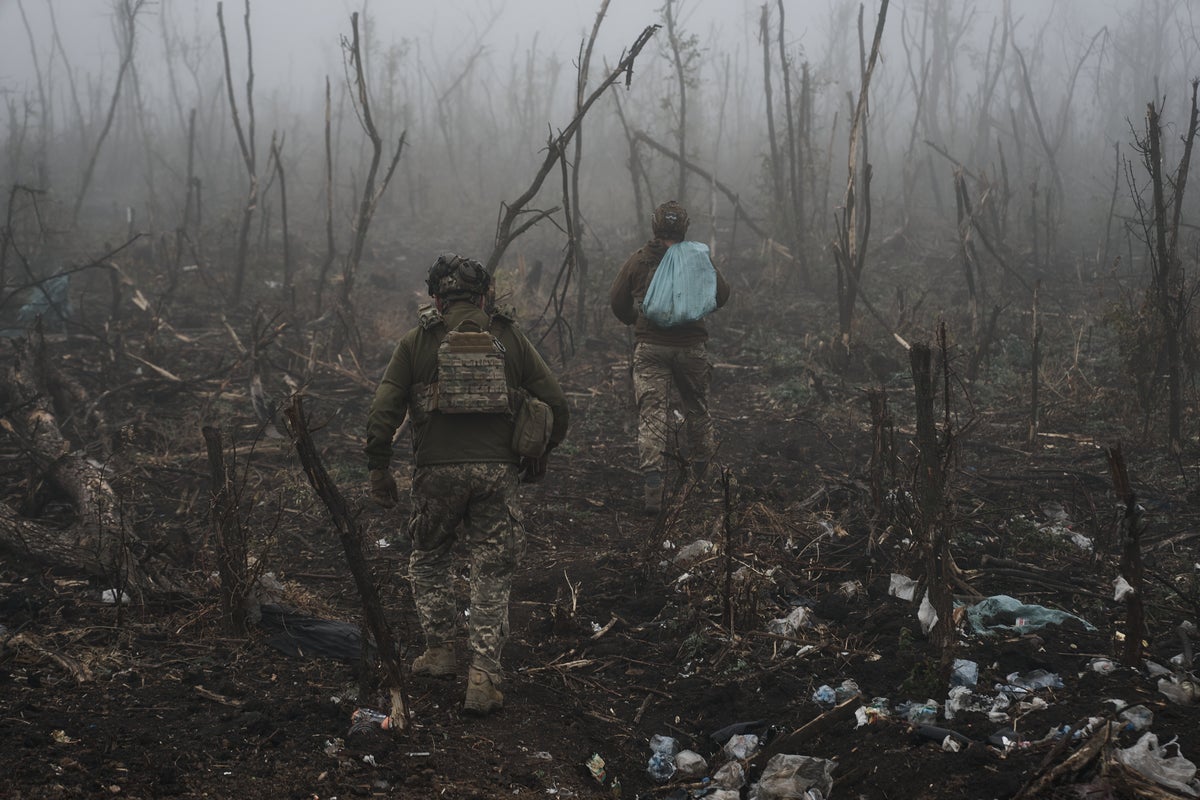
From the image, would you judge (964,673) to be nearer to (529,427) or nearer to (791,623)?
(791,623)

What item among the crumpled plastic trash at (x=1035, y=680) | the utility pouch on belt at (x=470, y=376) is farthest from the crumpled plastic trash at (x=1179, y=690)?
the utility pouch on belt at (x=470, y=376)

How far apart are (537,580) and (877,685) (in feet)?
6.81

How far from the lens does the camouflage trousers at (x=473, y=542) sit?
3.48 metres

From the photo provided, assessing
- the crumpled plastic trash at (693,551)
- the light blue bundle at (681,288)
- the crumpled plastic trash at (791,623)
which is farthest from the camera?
the light blue bundle at (681,288)

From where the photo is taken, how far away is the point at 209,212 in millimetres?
19016

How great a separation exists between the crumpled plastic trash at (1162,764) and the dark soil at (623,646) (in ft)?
0.31

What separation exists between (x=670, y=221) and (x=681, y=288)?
0.46 metres

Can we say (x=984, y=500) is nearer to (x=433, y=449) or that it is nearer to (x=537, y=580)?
(x=537, y=580)

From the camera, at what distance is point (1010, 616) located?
3943 mm

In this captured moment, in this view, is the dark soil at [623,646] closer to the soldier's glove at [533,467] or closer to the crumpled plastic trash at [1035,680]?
the crumpled plastic trash at [1035,680]

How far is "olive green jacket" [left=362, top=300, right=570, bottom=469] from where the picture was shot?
3.47 metres

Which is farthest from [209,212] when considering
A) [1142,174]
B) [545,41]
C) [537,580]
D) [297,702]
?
[545,41]

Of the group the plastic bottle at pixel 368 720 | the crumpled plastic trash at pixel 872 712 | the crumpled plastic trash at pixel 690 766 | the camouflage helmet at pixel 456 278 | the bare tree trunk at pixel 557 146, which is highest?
the bare tree trunk at pixel 557 146

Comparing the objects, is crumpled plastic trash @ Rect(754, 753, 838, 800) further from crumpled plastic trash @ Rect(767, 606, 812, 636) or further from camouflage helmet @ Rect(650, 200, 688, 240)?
camouflage helmet @ Rect(650, 200, 688, 240)
